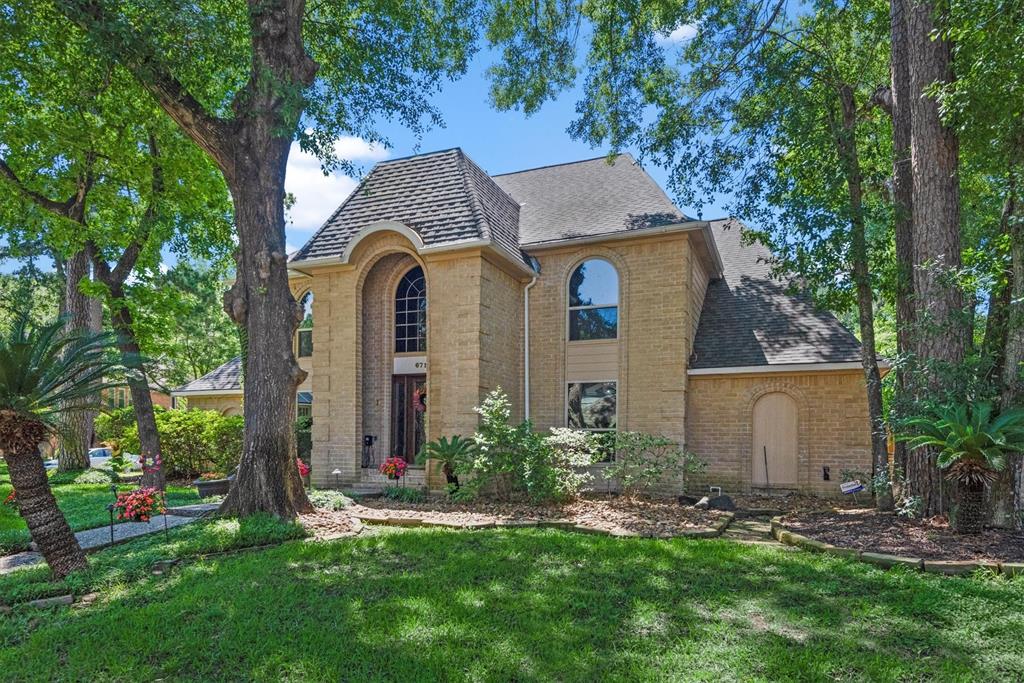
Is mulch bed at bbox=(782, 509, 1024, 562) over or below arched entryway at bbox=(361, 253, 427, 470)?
below

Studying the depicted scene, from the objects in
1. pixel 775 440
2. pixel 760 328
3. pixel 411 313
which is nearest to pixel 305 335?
pixel 411 313

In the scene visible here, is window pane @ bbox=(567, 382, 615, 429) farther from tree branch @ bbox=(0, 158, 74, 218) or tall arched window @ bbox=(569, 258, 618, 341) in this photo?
tree branch @ bbox=(0, 158, 74, 218)

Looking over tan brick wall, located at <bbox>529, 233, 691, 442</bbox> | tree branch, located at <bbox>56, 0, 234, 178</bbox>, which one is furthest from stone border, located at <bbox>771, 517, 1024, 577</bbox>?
tree branch, located at <bbox>56, 0, 234, 178</bbox>

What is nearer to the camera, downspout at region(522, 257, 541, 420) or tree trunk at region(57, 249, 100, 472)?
downspout at region(522, 257, 541, 420)

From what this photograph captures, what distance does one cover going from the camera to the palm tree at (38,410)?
5.59m

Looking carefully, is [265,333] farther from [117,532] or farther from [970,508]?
[970,508]

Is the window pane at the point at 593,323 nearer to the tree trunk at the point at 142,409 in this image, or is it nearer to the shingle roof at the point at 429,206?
the shingle roof at the point at 429,206

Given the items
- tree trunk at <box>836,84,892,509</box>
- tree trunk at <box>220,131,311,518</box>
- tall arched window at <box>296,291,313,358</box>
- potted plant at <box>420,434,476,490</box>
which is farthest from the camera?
tall arched window at <box>296,291,313,358</box>

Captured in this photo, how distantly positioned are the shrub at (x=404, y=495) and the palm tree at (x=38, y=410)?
5.85 m

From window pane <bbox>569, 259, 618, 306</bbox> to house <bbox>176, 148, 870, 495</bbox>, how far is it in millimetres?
33

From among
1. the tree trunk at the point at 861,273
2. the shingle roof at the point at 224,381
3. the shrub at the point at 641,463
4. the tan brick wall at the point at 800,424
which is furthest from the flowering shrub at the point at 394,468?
the shingle roof at the point at 224,381

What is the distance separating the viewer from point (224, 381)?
20.8 m

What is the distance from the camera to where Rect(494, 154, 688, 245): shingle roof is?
13484 millimetres

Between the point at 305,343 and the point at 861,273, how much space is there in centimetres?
1369
